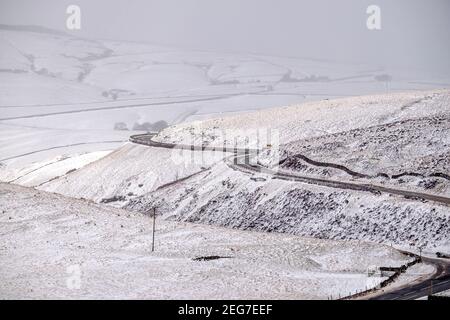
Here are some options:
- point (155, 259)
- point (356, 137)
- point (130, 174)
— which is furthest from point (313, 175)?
point (155, 259)

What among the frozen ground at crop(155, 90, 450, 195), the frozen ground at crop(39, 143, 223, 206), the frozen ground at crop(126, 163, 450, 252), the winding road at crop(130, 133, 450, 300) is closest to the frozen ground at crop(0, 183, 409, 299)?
the winding road at crop(130, 133, 450, 300)

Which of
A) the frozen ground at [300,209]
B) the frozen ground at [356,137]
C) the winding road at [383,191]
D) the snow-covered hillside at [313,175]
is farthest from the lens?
the frozen ground at [356,137]

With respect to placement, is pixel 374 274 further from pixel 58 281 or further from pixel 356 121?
pixel 356 121

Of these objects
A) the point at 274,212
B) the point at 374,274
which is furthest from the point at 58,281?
the point at 274,212

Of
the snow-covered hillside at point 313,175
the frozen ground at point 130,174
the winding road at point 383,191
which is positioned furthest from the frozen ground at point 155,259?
the frozen ground at point 130,174

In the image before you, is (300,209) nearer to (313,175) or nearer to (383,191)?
(383,191)

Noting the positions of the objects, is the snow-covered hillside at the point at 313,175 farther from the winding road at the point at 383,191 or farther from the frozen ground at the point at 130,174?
the winding road at the point at 383,191
